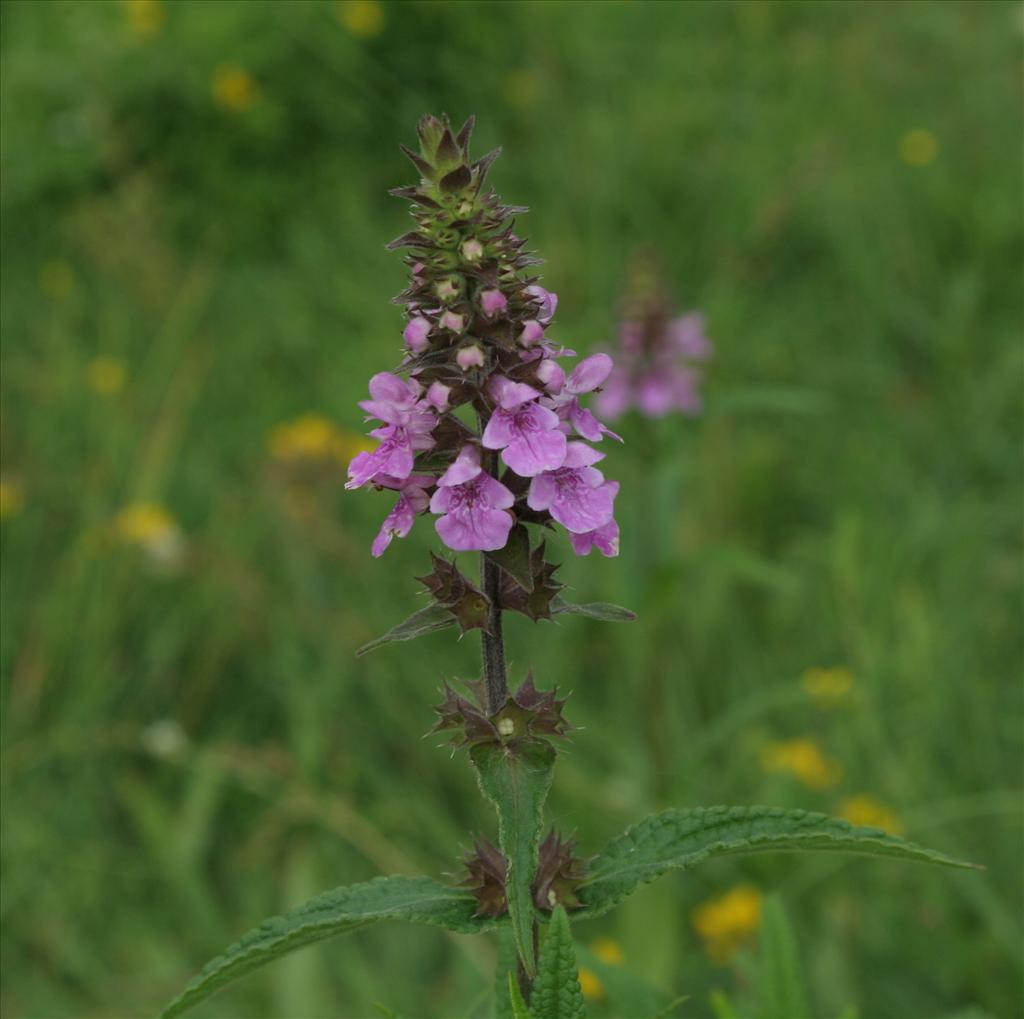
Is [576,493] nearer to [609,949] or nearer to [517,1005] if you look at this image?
[517,1005]

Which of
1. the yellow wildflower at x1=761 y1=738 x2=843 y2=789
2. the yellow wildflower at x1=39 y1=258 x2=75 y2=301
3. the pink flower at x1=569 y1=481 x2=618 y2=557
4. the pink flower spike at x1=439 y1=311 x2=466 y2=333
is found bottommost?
the pink flower at x1=569 y1=481 x2=618 y2=557

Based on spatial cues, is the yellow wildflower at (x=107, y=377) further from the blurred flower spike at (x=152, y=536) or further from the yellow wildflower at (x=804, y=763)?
the yellow wildflower at (x=804, y=763)

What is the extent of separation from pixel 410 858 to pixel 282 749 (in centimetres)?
59

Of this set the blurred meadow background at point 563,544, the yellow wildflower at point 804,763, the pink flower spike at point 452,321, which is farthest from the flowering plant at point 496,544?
the yellow wildflower at point 804,763

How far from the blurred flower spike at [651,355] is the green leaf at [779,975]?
180cm

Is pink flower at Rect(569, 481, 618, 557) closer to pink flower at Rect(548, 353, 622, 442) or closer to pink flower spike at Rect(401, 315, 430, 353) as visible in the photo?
pink flower at Rect(548, 353, 622, 442)

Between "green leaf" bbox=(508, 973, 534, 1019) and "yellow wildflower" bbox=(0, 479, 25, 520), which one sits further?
"yellow wildflower" bbox=(0, 479, 25, 520)

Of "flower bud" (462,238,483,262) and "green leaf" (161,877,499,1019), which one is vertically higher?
"flower bud" (462,238,483,262)

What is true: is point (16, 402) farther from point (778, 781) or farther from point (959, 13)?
point (959, 13)

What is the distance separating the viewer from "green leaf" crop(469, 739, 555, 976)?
131 cm

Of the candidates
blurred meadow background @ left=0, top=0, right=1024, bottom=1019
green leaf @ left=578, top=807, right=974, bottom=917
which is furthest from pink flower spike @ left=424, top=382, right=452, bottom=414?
blurred meadow background @ left=0, top=0, right=1024, bottom=1019

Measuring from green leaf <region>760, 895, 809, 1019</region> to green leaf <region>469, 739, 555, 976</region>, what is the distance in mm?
546

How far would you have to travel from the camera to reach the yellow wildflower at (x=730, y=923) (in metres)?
2.84

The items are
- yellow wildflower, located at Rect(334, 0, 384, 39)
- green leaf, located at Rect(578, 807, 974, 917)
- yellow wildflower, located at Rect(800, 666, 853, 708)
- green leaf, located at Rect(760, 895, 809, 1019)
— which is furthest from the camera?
yellow wildflower, located at Rect(334, 0, 384, 39)
